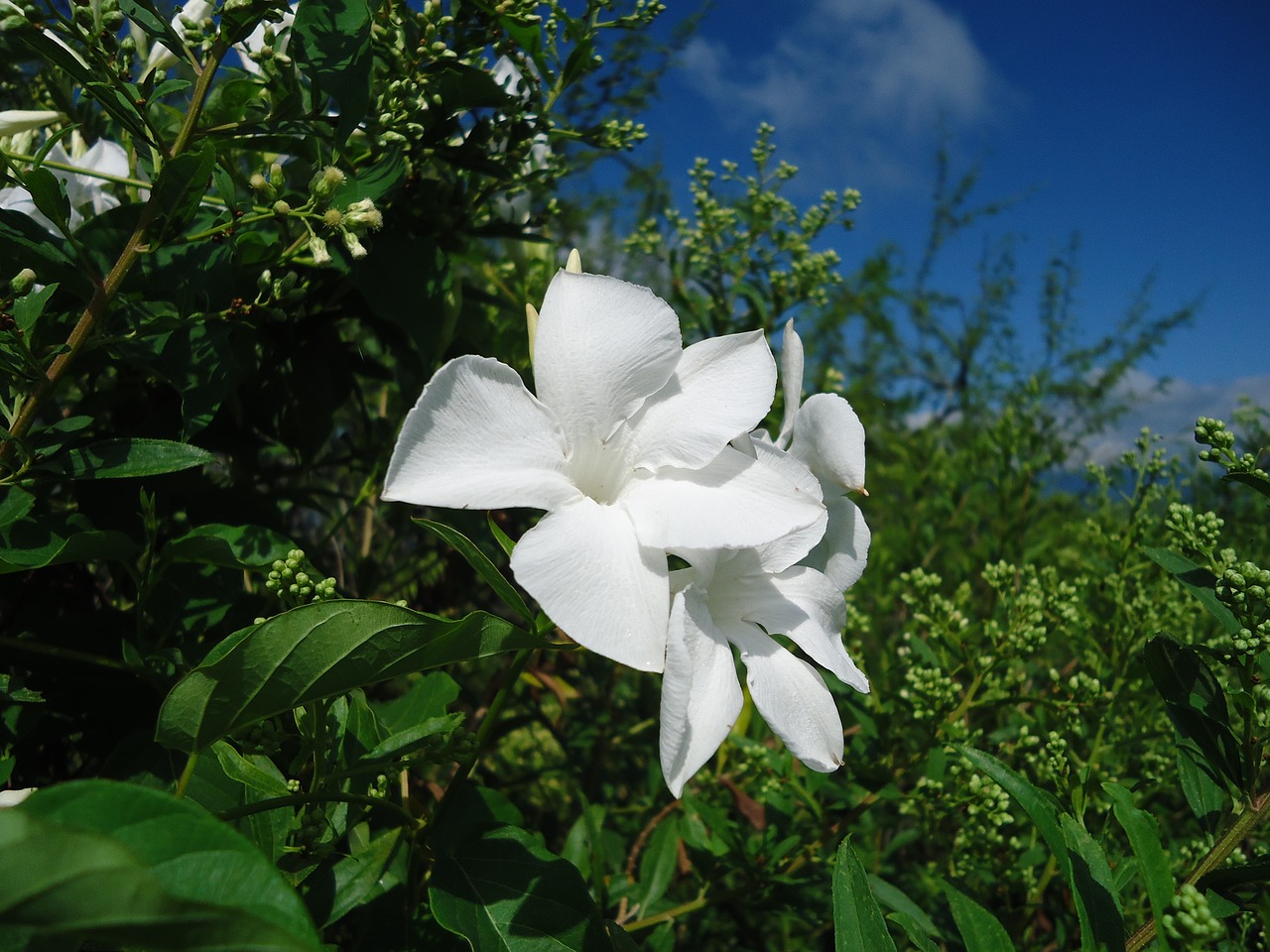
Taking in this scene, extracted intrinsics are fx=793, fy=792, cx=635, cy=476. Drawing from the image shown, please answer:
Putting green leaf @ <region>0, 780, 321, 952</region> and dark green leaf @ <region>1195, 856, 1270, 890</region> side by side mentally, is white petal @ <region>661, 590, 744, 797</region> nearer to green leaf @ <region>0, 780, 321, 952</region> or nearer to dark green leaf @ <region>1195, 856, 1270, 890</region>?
green leaf @ <region>0, 780, 321, 952</region>

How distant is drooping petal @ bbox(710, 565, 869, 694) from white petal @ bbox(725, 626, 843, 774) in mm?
23

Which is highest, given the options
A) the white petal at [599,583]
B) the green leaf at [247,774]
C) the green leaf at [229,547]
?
the white petal at [599,583]

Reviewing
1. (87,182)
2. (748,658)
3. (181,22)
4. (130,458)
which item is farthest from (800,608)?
(87,182)

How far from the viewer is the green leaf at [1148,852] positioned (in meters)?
0.73

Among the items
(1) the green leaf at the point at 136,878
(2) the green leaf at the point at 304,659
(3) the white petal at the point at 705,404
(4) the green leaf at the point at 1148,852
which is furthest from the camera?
(3) the white petal at the point at 705,404

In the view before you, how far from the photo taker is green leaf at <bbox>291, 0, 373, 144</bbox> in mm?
877

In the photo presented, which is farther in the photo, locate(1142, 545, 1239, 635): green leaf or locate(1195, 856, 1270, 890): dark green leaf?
locate(1142, 545, 1239, 635): green leaf

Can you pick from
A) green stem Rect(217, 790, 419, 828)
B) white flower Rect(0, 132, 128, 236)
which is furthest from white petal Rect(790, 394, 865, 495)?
white flower Rect(0, 132, 128, 236)

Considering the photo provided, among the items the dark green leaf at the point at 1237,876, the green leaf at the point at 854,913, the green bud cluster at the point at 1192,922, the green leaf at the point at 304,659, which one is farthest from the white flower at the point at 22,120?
the dark green leaf at the point at 1237,876

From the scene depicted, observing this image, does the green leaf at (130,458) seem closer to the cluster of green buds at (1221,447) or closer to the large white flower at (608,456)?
the large white flower at (608,456)

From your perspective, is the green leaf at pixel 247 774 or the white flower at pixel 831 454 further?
the white flower at pixel 831 454

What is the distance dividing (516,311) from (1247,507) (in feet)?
7.77

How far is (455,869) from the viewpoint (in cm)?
85

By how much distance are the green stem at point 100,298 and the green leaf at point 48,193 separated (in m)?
0.06
